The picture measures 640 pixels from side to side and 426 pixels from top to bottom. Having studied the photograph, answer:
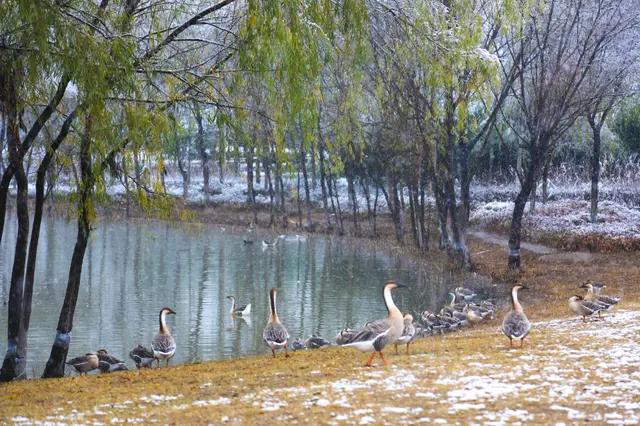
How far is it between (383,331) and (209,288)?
1800 centimetres

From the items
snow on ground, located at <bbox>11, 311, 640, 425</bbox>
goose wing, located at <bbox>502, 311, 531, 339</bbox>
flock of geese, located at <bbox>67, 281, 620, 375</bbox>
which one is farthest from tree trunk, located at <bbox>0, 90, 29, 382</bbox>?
goose wing, located at <bbox>502, 311, 531, 339</bbox>

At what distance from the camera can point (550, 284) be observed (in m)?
27.2

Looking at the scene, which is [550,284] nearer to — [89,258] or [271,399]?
[271,399]

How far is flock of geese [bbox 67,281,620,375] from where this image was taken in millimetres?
12086

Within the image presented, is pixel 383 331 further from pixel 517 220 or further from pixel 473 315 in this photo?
pixel 517 220

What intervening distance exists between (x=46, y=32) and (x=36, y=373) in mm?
8477

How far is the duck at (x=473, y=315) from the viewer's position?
67.8 ft

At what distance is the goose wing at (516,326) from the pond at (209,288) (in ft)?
18.0

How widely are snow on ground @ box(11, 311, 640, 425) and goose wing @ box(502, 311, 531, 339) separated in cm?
94

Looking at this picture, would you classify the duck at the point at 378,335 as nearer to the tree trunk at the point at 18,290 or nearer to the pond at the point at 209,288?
the pond at the point at 209,288

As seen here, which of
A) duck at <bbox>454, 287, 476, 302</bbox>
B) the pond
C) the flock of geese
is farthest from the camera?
duck at <bbox>454, 287, 476, 302</bbox>

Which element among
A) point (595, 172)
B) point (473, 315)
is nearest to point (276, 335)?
point (473, 315)

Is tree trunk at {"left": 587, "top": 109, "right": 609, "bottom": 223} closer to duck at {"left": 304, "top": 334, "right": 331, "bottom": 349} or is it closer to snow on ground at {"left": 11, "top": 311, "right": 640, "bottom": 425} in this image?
duck at {"left": 304, "top": 334, "right": 331, "bottom": 349}

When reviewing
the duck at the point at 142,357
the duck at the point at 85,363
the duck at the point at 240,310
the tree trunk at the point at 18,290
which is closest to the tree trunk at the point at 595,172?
the duck at the point at 240,310
